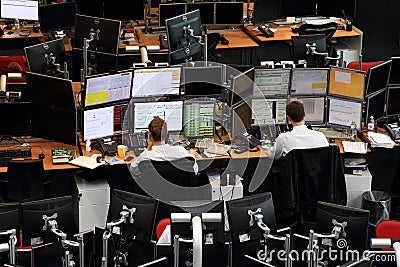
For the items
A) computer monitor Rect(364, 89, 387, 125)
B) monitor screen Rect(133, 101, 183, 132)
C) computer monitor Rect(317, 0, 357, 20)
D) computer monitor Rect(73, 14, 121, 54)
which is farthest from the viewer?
computer monitor Rect(317, 0, 357, 20)

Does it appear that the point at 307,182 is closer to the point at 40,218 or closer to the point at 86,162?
the point at 86,162

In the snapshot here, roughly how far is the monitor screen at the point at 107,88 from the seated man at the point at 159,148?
23.6 inches

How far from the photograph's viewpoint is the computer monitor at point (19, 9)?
1120cm

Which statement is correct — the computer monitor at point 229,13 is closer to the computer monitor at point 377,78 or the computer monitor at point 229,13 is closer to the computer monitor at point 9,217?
the computer monitor at point 377,78

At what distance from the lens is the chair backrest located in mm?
7789

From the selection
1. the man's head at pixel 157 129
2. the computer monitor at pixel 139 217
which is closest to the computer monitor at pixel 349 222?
the computer monitor at pixel 139 217

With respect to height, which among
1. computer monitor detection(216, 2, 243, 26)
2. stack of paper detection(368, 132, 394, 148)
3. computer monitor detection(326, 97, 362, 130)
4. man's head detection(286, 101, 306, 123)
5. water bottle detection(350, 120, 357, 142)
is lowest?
stack of paper detection(368, 132, 394, 148)

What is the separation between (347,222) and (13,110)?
361 centimetres

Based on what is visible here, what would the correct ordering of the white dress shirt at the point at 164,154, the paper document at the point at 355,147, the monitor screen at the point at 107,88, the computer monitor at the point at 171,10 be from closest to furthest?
the white dress shirt at the point at 164,154, the monitor screen at the point at 107,88, the paper document at the point at 355,147, the computer monitor at the point at 171,10

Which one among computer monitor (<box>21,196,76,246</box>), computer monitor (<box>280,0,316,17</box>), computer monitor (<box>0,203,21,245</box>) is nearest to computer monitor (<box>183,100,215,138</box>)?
computer monitor (<box>21,196,76,246</box>)

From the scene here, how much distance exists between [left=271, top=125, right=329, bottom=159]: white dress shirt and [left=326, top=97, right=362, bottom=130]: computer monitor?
67cm

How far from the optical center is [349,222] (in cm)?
612

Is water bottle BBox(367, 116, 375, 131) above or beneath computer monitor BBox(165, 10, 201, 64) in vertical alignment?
beneath

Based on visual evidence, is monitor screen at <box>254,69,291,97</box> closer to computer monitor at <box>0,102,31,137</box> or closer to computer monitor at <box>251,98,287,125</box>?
computer monitor at <box>251,98,287,125</box>
